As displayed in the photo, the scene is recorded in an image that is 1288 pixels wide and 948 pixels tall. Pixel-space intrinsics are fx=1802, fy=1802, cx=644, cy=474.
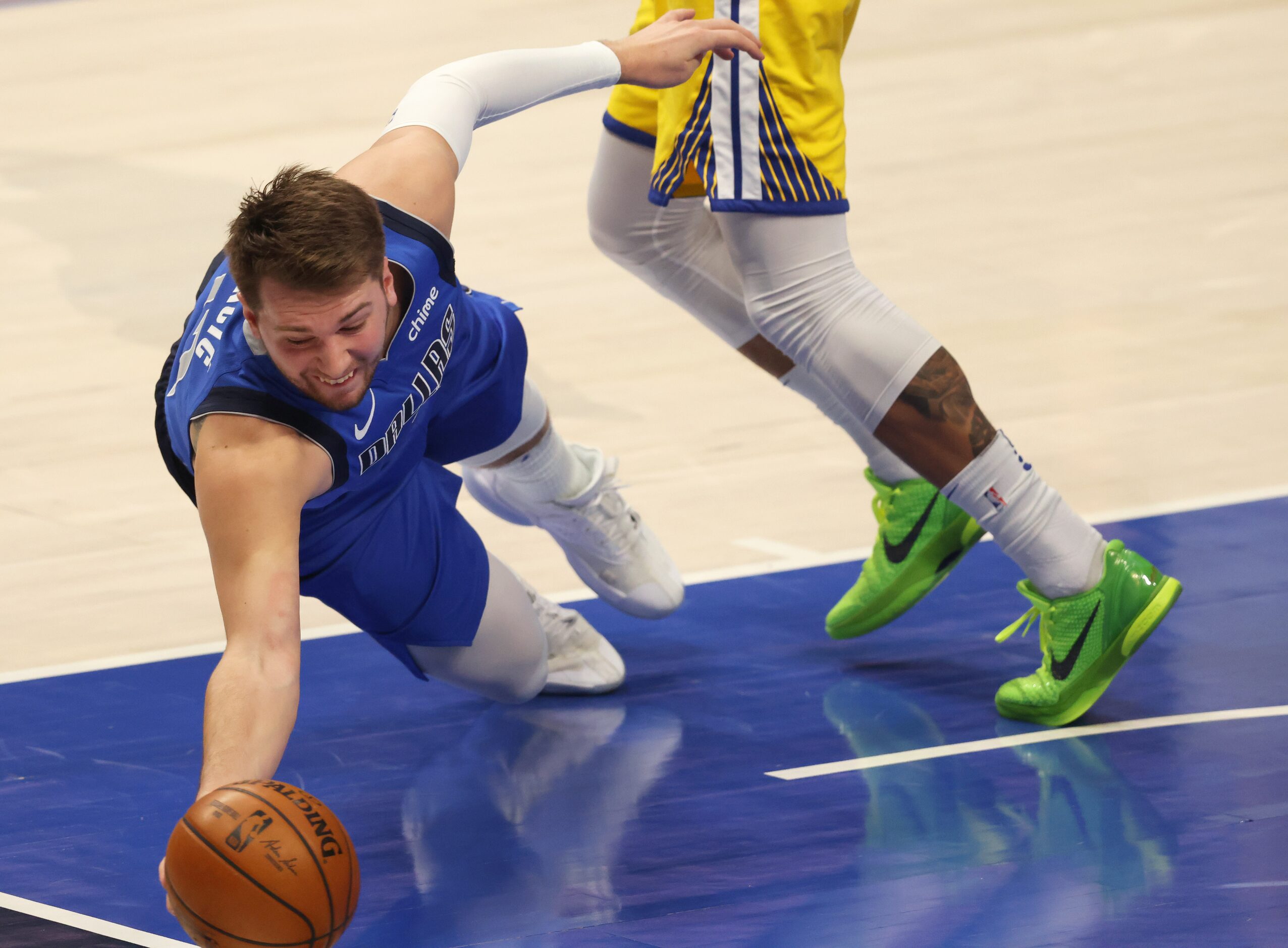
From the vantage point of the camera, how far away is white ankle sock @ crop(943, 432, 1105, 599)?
3742 mm

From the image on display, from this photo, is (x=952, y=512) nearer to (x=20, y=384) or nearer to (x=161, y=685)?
(x=161, y=685)

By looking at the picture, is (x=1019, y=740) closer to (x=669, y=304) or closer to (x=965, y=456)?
(x=965, y=456)

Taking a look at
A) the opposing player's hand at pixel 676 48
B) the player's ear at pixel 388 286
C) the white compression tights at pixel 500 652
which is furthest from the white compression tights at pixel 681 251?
the player's ear at pixel 388 286

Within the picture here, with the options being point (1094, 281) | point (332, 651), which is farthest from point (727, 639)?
point (1094, 281)

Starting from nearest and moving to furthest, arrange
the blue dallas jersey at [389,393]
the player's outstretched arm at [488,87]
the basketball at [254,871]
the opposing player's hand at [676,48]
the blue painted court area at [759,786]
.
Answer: the basketball at [254,871], the blue dallas jersey at [389,393], the blue painted court area at [759,786], the player's outstretched arm at [488,87], the opposing player's hand at [676,48]

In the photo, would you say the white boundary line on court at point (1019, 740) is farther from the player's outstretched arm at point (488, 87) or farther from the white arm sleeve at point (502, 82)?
the white arm sleeve at point (502, 82)

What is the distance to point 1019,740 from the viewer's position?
148 inches

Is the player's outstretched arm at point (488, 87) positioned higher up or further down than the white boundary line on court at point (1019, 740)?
higher up

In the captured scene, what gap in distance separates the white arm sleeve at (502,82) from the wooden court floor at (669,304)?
151cm

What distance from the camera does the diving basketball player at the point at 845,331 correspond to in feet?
12.3

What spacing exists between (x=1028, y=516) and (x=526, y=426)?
3.74ft

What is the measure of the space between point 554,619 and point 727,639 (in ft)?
1.59

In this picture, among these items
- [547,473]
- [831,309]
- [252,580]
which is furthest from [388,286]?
[547,473]

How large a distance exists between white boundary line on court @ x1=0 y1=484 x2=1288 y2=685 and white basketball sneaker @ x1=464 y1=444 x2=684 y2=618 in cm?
39
